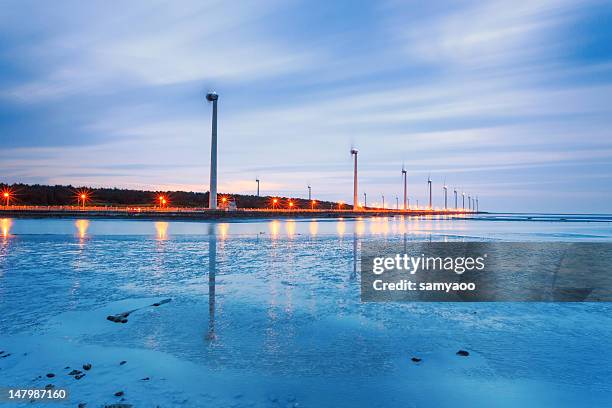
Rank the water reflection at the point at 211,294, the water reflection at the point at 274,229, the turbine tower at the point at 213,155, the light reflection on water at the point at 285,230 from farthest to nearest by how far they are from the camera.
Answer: the turbine tower at the point at 213,155
the water reflection at the point at 274,229
the light reflection on water at the point at 285,230
the water reflection at the point at 211,294

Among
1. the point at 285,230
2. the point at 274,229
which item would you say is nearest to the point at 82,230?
the point at 274,229

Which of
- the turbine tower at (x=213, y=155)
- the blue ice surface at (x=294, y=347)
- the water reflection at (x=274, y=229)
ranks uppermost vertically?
the turbine tower at (x=213, y=155)

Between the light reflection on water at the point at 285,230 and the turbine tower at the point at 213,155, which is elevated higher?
the turbine tower at the point at 213,155

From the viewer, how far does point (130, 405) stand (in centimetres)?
390

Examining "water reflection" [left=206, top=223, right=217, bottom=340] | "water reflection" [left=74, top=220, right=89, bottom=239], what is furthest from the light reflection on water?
"water reflection" [left=206, top=223, right=217, bottom=340]

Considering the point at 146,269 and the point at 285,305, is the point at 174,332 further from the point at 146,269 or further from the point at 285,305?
the point at 146,269

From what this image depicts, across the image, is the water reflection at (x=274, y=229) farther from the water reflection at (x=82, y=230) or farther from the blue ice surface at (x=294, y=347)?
the blue ice surface at (x=294, y=347)

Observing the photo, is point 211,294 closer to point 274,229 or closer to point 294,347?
point 294,347

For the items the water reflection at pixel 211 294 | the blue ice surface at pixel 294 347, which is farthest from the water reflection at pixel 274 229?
the blue ice surface at pixel 294 347

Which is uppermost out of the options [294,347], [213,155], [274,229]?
[213,155]

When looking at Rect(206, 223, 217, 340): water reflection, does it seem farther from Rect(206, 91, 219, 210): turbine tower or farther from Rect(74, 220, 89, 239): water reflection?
Rect(206, 91, 219, 210): turbine tower

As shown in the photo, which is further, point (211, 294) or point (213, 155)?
point (213, 155)

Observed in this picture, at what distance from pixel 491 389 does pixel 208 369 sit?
320cm

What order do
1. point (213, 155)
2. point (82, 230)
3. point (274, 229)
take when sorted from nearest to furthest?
point (82, 230) → point (274, 229) → point (213, 155)
